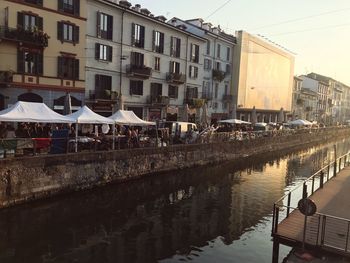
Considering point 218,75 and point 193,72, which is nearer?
point 193,72

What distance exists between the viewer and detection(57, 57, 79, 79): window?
33.8 metres

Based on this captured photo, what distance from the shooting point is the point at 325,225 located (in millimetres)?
12609

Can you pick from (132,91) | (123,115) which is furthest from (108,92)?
(123,115)

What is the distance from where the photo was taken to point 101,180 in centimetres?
2431

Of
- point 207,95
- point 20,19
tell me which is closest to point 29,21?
Result: point 20,19

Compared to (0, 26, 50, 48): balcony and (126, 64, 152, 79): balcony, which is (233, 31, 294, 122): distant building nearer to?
(126, 64, 152, 79): balcony

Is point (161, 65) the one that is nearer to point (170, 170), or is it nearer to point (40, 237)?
point (170, 170)

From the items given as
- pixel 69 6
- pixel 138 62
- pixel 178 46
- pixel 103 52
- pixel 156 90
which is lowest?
pixel 156 90

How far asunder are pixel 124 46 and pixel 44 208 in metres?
24.4

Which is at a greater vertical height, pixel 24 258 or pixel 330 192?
pixel 330 192

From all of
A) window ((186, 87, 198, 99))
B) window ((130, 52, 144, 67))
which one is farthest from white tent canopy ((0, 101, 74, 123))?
window ((186, 87, 198, 99))

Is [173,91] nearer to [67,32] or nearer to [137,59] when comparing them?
[137,59]

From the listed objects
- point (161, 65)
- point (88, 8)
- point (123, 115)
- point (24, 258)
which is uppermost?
point (88, 8)

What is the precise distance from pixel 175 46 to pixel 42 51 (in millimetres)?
19540
